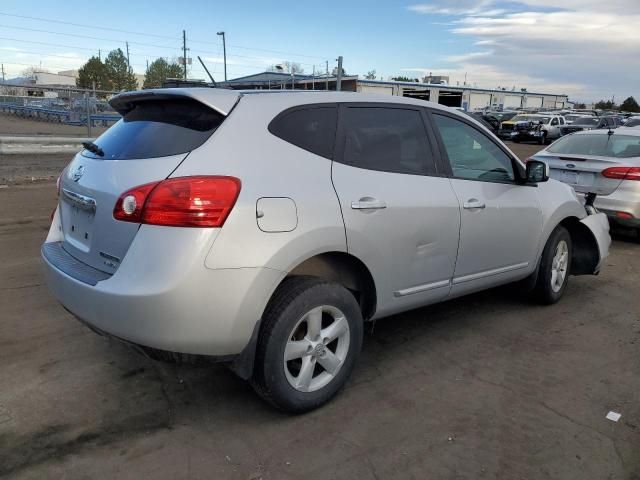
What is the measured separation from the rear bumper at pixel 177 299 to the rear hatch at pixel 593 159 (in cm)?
606

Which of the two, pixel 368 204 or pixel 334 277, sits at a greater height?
pixel 368 204

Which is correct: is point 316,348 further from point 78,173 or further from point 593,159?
point 593,159

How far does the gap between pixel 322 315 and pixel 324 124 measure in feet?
3.70

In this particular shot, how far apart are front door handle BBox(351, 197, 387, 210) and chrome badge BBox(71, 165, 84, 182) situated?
1.59m

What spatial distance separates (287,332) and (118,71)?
86.0m

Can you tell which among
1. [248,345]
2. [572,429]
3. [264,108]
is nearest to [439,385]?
[572,429]

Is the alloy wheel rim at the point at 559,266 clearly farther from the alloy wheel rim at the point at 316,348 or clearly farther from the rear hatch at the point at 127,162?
the rear hatch at the point at 127,162

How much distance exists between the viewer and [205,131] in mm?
2830

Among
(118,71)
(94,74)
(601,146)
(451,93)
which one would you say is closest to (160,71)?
(118,71)

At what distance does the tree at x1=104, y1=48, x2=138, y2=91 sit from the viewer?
78.6 metres

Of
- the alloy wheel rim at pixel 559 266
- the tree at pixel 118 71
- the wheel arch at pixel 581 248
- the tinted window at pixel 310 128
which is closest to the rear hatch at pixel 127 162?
the tinted window at pixel 310 128

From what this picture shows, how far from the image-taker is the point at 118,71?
79.7m

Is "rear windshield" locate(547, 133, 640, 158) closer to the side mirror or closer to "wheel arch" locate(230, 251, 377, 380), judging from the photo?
the side mirror

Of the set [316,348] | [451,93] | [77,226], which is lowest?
[316,348]
